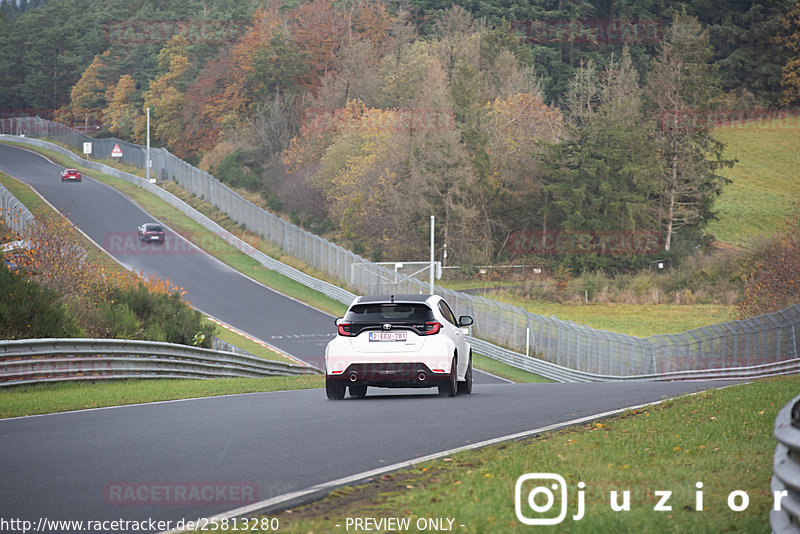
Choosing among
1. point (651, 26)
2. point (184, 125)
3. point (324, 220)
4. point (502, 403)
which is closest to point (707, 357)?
point (502, 403)

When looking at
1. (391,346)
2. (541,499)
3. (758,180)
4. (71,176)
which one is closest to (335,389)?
(391,346)

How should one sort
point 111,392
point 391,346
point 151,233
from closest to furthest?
point 391,346 < point 111,392 < point 151,233

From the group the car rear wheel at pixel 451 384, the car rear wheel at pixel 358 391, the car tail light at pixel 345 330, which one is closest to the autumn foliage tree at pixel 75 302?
the car rear wheel at pixel 358 391

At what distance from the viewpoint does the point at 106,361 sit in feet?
73.8

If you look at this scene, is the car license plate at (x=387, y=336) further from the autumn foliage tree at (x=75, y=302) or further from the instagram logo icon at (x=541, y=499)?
the autumn foliage tree at (x=75, y=302)

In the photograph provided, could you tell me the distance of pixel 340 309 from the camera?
54.8 meters

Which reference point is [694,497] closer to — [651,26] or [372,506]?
[372,506]

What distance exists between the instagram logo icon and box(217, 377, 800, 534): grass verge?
29 millimetres

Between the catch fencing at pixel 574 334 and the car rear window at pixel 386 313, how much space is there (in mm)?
17653

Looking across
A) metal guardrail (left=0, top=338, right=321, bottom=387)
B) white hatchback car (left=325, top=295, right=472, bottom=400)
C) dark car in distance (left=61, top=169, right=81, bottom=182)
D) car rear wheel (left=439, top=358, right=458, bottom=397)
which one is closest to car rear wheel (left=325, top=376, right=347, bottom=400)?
white hatchback car (left=325, top=295, right=472, bottom=400)

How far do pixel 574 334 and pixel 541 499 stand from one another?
35340mm

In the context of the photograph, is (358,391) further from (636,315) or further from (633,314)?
(633,314)

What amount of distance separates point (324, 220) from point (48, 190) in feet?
76.1

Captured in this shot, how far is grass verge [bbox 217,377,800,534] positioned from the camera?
6641 mm
